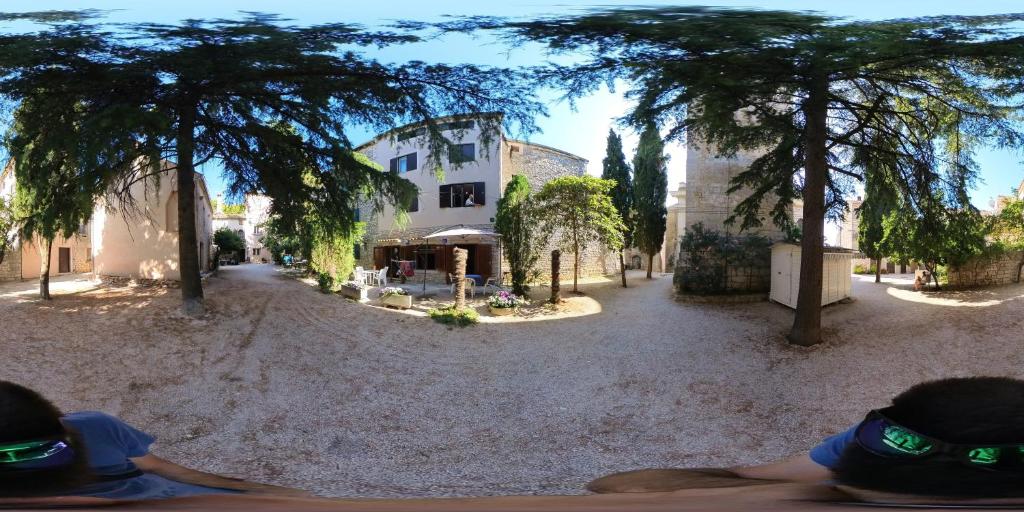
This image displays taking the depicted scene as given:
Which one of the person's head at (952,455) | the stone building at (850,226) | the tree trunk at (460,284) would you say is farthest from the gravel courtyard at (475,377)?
the stone building at (850,226)

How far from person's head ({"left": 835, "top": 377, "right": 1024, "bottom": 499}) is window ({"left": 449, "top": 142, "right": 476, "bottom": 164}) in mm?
1655

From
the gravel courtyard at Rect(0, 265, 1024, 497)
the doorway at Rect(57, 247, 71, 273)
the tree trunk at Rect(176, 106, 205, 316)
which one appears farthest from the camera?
the doorway at Rect(57, 247, 71, 273)

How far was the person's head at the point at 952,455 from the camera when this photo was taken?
0.81 meters

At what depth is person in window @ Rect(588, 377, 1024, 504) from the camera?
809 millimetres

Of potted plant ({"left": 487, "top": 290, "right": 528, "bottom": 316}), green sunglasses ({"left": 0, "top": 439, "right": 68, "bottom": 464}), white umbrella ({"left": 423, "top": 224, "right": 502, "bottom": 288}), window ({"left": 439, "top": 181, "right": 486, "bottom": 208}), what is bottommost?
green sunglasses ({"left": 0, "top": 439, "right": 68, "bottom": 464})

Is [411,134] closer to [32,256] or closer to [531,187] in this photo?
[531,187]

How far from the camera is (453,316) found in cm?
178

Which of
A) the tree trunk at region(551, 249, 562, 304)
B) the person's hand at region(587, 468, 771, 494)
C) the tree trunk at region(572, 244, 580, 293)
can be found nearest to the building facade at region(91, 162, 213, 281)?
the tree trunk at region(551, 249, 562, 304)

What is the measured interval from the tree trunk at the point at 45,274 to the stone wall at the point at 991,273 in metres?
3.99

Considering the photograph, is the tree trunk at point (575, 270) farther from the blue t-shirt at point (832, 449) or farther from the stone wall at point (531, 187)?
the blue t-shirt at point (832, 449)

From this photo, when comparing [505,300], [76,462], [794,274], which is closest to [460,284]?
[505,300]

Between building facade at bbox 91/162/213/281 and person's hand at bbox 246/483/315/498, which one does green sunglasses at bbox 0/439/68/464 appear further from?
building facade at bbox 91/162/213/281

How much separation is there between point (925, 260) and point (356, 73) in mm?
2792

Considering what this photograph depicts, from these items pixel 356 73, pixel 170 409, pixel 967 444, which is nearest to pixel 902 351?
pixel 967 444
